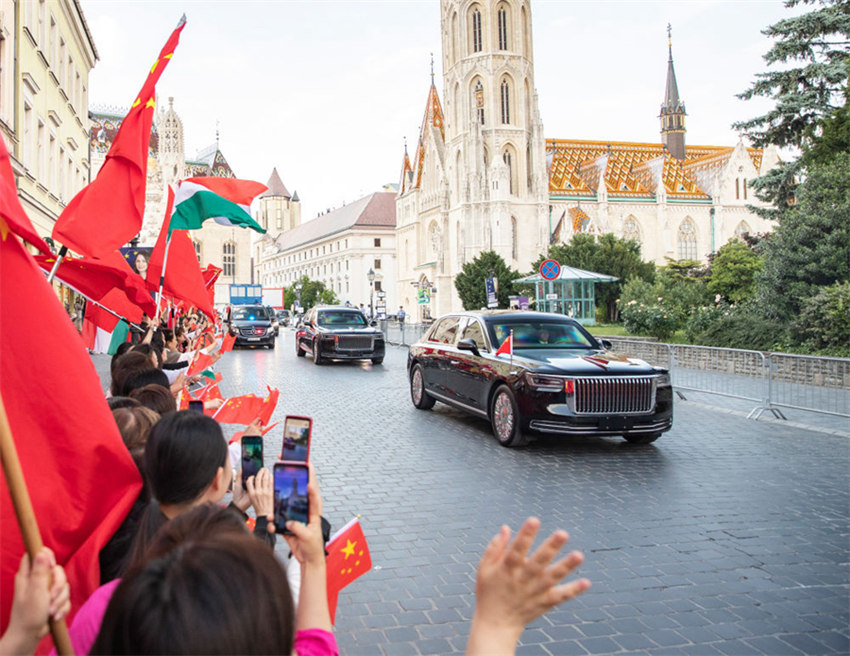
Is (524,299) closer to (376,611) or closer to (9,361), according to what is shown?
(376,611)

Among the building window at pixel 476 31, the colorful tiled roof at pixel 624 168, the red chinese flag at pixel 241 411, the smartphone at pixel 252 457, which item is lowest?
the red chinese flag at pixel 241 411

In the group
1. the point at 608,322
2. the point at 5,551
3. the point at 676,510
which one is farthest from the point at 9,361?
the point at 608,322

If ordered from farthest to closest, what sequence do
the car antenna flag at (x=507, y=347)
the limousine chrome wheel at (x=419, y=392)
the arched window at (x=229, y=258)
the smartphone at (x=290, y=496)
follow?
the arched window at (x=229, y=258) < the limousine chrome wheel at (x=419, y=392) < the car antenna flag at (x=507, y=347) < the smartphone at (x=290, y=496)

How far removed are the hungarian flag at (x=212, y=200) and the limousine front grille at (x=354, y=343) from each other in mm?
15959

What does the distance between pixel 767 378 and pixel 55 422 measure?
11.6 m

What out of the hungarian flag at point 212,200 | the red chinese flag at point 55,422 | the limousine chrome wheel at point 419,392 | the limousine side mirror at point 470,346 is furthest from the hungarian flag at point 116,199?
the limousine chrome wheel at point 419,392

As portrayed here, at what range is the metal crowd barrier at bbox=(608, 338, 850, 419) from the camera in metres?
10.7

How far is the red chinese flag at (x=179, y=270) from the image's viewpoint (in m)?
7.67

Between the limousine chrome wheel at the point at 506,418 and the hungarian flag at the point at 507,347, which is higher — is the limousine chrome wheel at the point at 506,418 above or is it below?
below

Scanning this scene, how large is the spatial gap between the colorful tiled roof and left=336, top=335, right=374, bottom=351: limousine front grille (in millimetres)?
65504

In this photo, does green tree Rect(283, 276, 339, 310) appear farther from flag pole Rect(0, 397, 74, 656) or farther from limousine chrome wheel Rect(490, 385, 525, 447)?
flag pole Rect(0, 397, 74, 656)

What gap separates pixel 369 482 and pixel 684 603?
12.6ft

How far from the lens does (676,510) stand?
6.40 meters

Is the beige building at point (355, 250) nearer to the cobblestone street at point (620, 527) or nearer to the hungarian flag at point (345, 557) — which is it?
the cobblestone street at point (620, 527)
